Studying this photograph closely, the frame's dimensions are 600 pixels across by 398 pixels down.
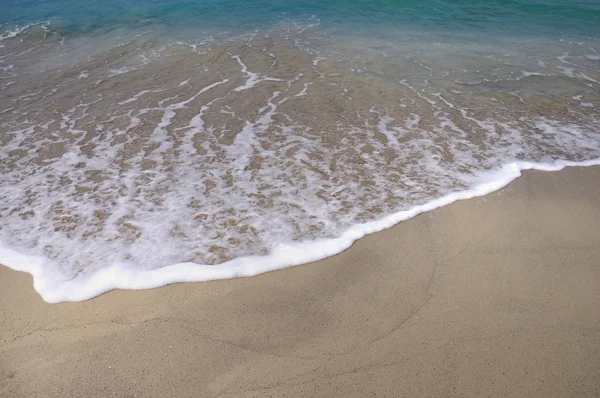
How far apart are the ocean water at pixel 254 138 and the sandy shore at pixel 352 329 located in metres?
0.25

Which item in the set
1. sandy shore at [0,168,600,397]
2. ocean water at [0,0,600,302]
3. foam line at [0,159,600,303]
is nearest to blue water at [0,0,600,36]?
ocean water at [0,0,600,302]

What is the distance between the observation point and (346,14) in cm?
1380

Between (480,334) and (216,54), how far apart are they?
889 cm

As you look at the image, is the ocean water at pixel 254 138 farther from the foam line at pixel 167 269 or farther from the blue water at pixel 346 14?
the blue water at pixel 346 14

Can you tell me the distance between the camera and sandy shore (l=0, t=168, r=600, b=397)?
7.81ft

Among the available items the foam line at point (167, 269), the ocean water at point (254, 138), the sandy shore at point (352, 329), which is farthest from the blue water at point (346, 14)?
the sandy shore at point (352, 329)

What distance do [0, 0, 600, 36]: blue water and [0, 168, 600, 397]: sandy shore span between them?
10.2 metres

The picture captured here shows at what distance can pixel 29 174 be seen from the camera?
4617 mm

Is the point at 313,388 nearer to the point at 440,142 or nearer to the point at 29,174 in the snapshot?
the point at 440,142

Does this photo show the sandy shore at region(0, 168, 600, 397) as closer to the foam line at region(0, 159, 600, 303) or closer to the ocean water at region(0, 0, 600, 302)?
the foam line at region(0, 159, 600, 303)

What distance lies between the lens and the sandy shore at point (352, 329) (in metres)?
2.38

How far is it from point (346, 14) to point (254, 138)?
10344 millimetres

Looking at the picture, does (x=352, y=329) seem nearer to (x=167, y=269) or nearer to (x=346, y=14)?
(x=167, y=269)

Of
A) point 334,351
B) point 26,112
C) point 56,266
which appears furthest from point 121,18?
point 334,351
